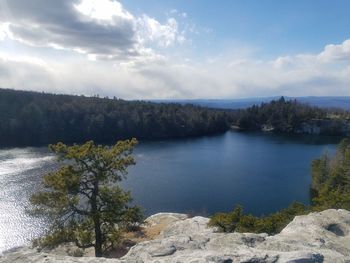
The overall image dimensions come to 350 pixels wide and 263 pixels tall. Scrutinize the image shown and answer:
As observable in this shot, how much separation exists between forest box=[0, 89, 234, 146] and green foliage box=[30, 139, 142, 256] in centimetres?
10406

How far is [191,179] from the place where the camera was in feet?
249

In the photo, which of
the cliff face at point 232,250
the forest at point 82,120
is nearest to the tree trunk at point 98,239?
the cliff face at point 232,250

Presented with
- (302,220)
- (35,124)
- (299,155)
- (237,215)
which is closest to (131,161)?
(237,215)

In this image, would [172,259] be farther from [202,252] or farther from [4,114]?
[4,114]

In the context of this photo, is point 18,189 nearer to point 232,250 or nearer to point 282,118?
point 232,250

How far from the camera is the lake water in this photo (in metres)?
55.9

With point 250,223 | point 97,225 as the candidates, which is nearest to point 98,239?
point 97,225

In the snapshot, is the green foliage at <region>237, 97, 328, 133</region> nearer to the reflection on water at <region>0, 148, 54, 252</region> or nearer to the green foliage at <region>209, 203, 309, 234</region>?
the reflection on water at <region>0, 148, 54, 252</region>

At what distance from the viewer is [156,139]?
146 m

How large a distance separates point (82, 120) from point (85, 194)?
126531 millimetres

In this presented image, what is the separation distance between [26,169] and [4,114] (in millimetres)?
67631

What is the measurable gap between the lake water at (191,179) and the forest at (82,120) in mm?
25057

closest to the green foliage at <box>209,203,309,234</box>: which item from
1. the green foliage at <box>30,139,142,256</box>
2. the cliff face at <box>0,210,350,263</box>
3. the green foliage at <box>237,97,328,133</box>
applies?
the green foliage at <box>30,139,142,256</box>

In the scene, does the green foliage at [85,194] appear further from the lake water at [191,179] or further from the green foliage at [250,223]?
the lake water at [191,179]
